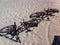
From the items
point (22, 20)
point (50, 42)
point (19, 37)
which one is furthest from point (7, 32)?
point (50, 42)

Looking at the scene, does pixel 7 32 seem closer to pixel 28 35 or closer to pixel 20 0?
pixel 28 35

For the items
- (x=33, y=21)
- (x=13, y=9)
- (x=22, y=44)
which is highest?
(x=13, y=9)

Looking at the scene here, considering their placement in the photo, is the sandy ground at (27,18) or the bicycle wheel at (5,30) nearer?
the sandy ground at (27,18)

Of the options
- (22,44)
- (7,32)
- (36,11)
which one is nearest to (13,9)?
(36,11)

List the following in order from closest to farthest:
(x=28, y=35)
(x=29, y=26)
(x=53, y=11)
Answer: (x=28, y=35), (x=29, y=26), (x=53, y=11)

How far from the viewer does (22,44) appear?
101cm

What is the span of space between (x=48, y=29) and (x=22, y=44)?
32 centimetres

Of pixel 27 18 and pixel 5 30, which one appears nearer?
pixel 5 30

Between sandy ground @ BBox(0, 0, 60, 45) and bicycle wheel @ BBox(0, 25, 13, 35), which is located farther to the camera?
bicycle wheel @ BBox(0, 25, 13, 35)

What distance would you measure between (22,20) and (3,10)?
1.36 feet

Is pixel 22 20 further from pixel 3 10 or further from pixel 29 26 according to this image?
pixel 3 10

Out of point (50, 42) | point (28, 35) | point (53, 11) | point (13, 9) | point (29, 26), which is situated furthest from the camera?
point (13, 9)

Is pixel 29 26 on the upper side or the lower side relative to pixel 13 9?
lower

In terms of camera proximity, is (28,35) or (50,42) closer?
(50,42)
